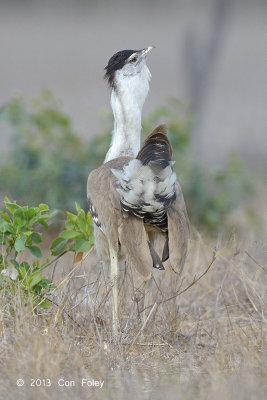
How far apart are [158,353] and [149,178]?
0.83 meters

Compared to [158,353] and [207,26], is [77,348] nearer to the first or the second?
[158,353]

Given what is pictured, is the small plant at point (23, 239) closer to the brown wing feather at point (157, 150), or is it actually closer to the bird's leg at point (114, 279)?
the bird's leg at point (114, 279)

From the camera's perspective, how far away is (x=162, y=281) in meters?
4.57

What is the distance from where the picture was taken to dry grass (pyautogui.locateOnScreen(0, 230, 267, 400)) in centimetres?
298

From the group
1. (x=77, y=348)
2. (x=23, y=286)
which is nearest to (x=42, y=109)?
(x=23, y=286)

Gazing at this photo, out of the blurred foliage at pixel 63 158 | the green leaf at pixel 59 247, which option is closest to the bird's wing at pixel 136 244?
the green leaf at pixel 59 247

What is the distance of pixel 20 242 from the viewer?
380cm

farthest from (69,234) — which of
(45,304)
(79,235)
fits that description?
(45,304)

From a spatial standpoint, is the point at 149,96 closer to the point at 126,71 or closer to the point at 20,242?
the point at 126,71

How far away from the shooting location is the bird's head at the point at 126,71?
14.8 feet

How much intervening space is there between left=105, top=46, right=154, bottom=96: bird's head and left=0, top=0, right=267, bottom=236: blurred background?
1.26m

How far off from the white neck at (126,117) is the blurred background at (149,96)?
1339mm

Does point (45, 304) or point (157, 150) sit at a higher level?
point (157, 150)

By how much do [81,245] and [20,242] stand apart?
39cm
